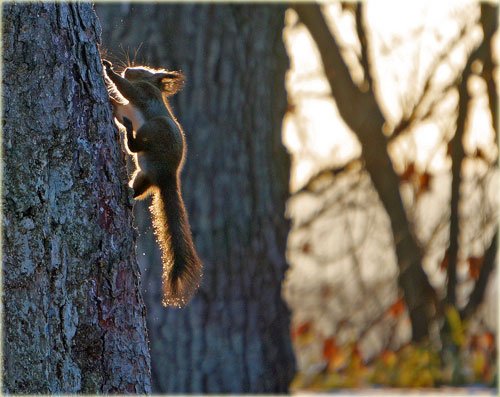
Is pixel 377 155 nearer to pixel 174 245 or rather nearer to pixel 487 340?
pixel 487 340

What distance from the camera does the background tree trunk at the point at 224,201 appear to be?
5.39 m

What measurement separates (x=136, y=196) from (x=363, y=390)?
167 inches

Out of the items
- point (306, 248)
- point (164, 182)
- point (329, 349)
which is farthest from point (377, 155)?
point (164, 182)

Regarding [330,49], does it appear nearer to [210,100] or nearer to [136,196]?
[210,100]

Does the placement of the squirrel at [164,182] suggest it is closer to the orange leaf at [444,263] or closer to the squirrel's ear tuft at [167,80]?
Answer: the squirrel's ear tuft at [167,80]

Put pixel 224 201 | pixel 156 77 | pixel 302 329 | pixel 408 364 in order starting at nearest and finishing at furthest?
pixel 156 77 < pixel 224 201 < pixel 408 364 < pixel 302 329

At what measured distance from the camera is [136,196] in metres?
3.28

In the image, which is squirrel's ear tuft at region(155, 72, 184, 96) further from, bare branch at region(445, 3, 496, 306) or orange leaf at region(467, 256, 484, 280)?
orange leaf at region(467, 256, 484, 280)

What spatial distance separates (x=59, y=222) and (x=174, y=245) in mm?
649

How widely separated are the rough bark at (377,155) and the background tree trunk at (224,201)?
1.81m

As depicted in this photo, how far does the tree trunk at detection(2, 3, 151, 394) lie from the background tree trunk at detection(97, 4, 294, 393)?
248 cm

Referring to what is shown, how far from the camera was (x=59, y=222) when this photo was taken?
2.68m

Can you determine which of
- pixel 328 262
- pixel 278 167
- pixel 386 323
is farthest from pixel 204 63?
pixel 386 323

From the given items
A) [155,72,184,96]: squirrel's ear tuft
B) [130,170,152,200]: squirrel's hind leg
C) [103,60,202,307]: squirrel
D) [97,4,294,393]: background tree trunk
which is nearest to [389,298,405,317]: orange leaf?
[97,4,294,393]: background tree trunk
